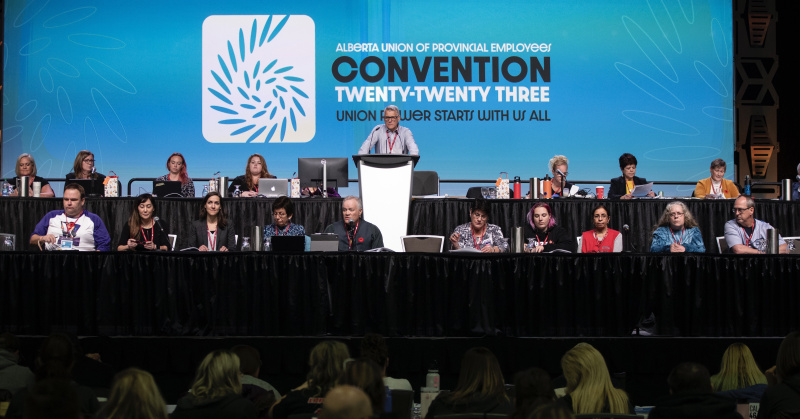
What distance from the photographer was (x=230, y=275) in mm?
6164

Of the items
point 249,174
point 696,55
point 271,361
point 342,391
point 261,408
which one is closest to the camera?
point 342,391

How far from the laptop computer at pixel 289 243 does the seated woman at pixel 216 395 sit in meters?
2.86

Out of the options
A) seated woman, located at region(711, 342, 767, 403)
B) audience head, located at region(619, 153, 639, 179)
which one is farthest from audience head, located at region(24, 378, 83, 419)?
audience head, located at region(619, 153, 639, 179)

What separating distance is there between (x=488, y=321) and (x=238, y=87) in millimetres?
6488

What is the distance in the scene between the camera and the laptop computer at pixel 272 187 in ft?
27.9

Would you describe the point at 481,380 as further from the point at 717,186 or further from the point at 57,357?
the point at 717,186

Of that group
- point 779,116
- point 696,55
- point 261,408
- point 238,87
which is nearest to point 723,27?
point 696,55

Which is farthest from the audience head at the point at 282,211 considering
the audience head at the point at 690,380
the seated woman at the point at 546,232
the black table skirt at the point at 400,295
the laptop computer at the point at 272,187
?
the audience head at the point at 690,380

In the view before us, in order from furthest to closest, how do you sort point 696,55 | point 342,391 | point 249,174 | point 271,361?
point 696,55 < point 249,174 < point 271,361 < point 342,391

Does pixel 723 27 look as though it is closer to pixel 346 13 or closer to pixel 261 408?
pixel 346 13

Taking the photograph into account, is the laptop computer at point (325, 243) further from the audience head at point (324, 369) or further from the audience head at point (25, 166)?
the audience head at point (25, 166)

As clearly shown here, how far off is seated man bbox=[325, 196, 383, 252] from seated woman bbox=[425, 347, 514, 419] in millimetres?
3690

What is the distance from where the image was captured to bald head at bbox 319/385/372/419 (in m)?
2.31

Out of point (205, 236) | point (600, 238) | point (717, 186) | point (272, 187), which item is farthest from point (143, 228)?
point (717, 186)
